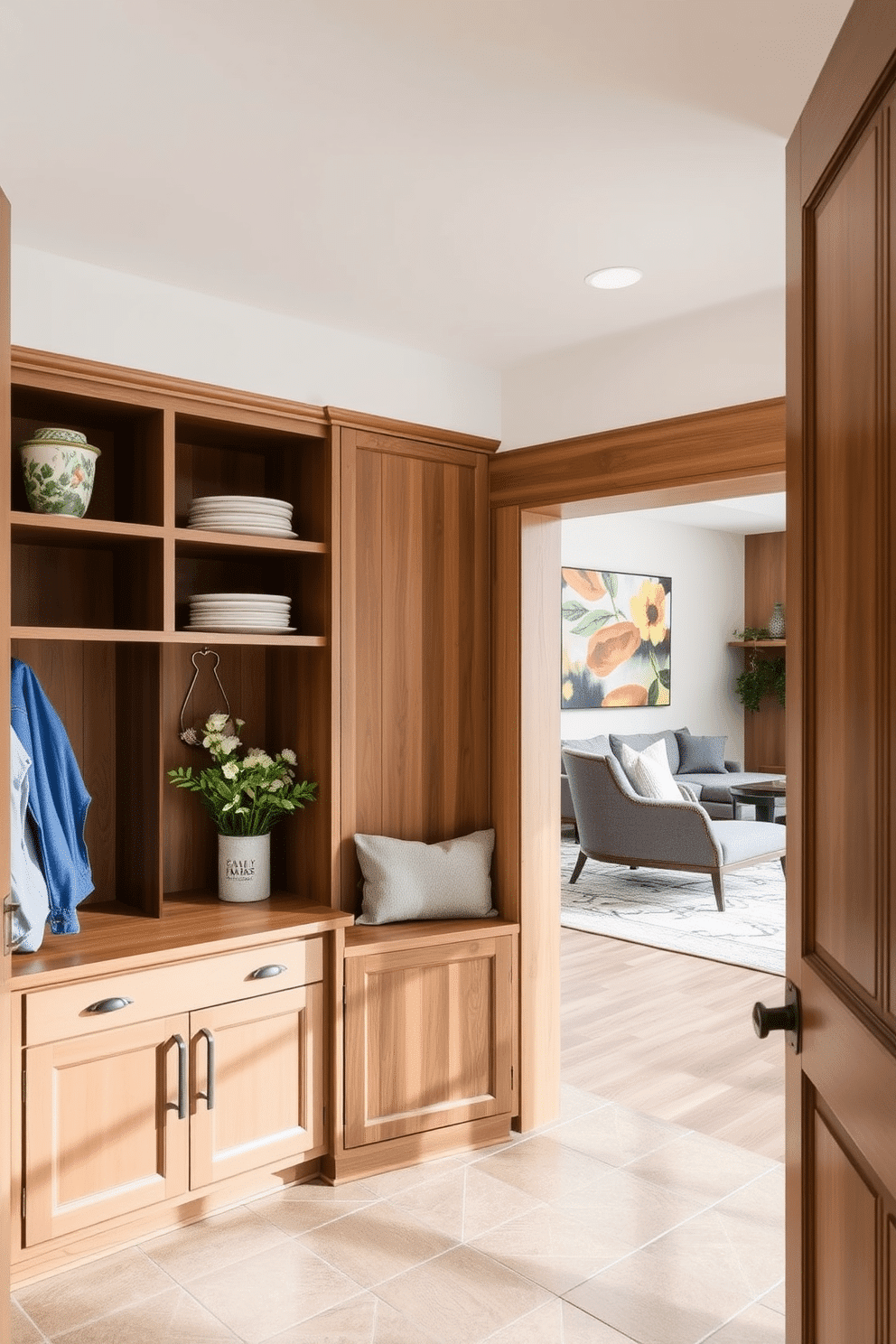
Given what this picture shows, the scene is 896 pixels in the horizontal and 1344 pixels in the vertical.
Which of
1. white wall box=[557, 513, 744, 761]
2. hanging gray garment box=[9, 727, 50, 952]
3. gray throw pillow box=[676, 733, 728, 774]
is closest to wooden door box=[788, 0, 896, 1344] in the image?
hanging gray garment box=[9, 727, 50, 952]

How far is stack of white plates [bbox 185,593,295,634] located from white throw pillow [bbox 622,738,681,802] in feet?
13.8

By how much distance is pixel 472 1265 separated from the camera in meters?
2.52

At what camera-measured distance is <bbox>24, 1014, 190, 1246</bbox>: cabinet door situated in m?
2.40

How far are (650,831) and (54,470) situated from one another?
470 centimetres

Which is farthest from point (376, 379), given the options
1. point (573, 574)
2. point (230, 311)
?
point (573, 574)

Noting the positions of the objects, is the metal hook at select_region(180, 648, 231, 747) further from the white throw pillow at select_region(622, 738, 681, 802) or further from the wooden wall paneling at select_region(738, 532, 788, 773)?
the wooden wall paneling at select_region(738, 532, 788, 773)

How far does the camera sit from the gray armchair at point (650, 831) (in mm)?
6227

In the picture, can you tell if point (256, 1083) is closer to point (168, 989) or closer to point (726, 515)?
point (168, 989)

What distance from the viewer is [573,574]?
8125mm

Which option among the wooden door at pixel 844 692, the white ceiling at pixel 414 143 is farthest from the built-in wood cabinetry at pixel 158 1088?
the white ceiling at pixel 414 143

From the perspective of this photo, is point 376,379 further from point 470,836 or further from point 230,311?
point 470,836


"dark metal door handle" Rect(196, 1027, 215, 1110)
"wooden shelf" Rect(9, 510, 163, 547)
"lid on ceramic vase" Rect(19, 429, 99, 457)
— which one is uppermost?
"lid on ceramic vase" Rect(19, 429, 99, 457)

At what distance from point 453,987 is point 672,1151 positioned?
84 cm

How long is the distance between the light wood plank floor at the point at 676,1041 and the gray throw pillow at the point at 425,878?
3.15ft
